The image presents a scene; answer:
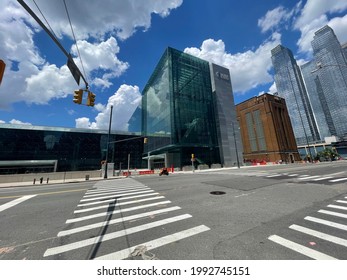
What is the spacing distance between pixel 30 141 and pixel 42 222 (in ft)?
205

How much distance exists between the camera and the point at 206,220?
5.18 m

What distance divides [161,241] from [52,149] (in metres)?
64.5

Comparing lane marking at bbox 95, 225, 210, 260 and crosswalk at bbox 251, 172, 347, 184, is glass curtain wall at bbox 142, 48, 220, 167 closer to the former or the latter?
crosswalk at bbox 251, 172, 347, 184

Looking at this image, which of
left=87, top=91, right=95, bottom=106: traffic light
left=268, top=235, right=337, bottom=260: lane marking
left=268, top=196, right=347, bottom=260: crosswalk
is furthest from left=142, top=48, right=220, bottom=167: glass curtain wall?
left=268, top=235, right=337, bottom=260: lane marking

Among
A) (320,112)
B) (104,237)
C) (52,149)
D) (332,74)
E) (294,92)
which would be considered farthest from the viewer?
(320,112)

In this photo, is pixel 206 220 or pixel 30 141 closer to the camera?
pixel 206 220

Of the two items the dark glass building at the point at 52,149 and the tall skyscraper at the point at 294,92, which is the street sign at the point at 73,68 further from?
the tall skyscraper at the point at 294,92

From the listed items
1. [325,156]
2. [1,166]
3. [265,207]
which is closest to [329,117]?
[325,156]

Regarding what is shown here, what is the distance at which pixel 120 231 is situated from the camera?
14.9 feet

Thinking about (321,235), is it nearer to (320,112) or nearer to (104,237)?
(104,237)

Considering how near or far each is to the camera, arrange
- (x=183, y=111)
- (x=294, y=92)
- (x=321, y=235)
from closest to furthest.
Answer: (x=321, y=235) < (x=183, y=111) < (x=294, y=92)

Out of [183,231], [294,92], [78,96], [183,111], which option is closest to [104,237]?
[183,231]

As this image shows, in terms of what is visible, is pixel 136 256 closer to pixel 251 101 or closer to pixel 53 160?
pixel 53 160

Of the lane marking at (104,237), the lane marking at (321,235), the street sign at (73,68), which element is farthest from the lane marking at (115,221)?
the street sign at (73,68)
